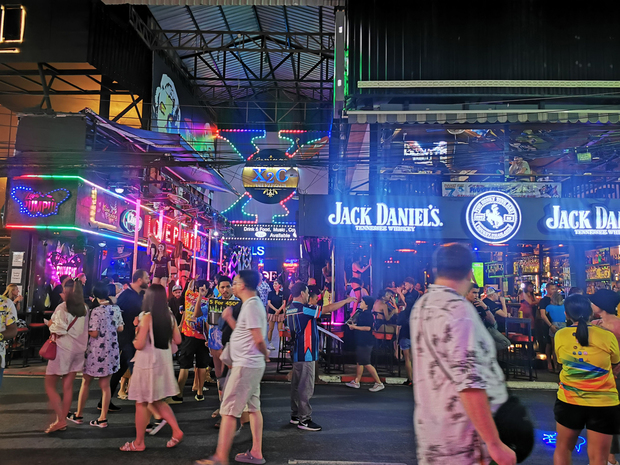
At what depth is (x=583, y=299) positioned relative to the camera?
4.25m

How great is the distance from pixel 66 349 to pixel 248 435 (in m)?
2.74

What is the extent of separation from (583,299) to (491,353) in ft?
7.59

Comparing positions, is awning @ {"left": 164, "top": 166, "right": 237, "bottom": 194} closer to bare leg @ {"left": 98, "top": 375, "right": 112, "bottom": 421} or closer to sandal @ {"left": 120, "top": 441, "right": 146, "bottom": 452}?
bare leg @ {"left": 98, "top": 375, "right": 112, "bottom": 421}

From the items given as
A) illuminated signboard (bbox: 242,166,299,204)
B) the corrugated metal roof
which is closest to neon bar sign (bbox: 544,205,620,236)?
illuminated signboard (bbox: 242,166,299,204)

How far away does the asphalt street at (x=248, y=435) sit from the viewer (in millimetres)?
5465

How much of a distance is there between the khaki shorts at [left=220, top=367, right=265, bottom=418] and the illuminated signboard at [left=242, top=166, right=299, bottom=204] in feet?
34.5

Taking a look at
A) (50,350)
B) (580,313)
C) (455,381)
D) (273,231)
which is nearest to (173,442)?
(50,350)

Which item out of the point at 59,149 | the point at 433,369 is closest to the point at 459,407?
the point at 433,369

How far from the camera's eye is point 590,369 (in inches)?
159

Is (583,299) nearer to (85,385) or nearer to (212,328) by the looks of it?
(212,328)

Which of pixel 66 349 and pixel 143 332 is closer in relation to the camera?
pixel 143 332

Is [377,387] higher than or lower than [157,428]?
lower

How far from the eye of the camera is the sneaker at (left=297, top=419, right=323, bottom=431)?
6.54m

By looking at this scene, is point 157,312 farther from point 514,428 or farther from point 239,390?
point 514,428
